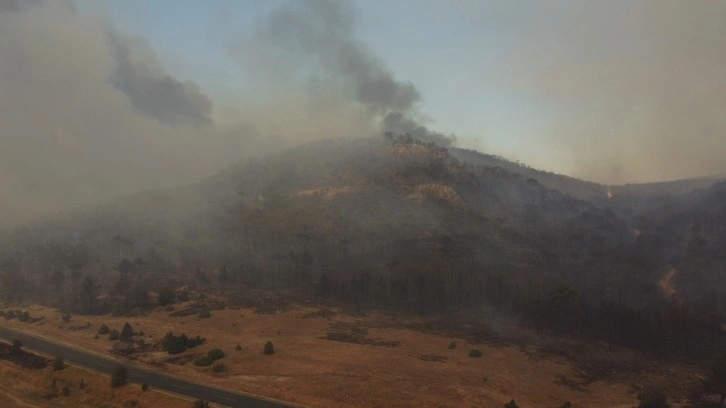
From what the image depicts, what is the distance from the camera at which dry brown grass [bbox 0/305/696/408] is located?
67.2 meters

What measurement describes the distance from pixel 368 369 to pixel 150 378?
105 feet

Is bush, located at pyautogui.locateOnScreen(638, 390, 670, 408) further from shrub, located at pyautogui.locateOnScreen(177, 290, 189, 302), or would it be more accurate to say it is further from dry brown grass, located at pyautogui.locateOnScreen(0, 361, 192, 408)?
shrub, located at pyautogui.locateOnScreen(177, 290, 189, 302)

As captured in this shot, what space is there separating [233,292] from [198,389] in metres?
84.3

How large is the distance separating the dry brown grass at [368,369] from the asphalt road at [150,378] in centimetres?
287

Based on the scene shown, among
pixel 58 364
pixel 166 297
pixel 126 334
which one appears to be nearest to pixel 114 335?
pixel 126 334

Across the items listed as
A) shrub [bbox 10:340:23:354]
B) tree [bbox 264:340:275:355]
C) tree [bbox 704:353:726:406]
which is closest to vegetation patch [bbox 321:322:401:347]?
tree [bbox 264:340:275:355]

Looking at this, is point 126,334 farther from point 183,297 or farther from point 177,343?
point 183,297

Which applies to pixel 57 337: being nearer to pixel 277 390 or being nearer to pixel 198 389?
pixel 198 389

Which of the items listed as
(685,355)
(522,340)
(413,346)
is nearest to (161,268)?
(413,346)

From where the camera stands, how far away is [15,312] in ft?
444

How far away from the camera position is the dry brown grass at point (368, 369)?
67188 millimetres

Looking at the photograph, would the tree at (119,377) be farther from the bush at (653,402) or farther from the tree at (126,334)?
the bush at (653,402)

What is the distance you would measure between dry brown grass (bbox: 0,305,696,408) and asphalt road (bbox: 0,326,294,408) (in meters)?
2.87

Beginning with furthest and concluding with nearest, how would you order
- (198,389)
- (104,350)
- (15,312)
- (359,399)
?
(15,312) < (104,350) < (198,389) < (359,399)
